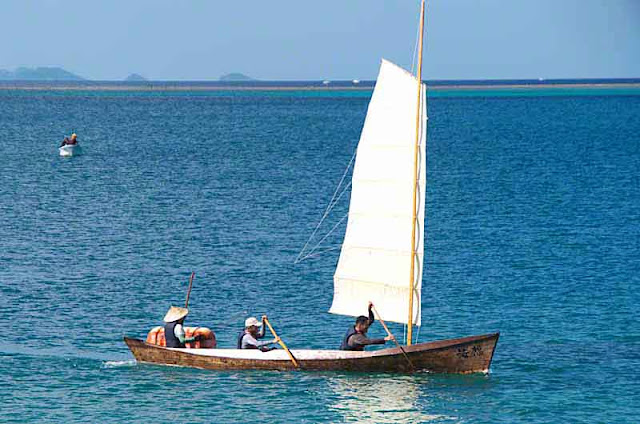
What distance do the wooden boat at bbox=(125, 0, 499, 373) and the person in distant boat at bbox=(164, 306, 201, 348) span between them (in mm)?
388

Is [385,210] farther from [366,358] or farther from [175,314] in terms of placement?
[175,314]

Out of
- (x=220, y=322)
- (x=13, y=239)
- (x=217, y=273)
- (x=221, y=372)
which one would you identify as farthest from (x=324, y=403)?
(x=13, y=239)

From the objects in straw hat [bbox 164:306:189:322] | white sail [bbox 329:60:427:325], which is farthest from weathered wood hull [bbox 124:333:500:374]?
white sail [bbox 329:60:427:325]

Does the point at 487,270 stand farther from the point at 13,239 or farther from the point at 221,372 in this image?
the point at 13,239

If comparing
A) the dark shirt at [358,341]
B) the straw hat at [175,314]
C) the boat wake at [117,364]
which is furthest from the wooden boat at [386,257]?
the straw hat at [175,314]

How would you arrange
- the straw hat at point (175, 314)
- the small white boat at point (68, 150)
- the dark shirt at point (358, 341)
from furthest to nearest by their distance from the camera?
the small white boat at point (68, 150) < the straw hat at point (175, 314) < the dark shirt at point (358, 341)

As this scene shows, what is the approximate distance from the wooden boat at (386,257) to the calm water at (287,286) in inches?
19.9

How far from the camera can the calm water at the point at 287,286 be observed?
32344 millimetres

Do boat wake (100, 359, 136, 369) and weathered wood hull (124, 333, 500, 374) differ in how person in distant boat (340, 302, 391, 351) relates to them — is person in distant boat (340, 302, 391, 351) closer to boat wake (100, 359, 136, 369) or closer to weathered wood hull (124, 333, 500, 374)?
weathered wood hull (124, 333, 500, 374)

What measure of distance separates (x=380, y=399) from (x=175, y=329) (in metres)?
6.87

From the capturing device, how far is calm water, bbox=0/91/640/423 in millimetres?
32344

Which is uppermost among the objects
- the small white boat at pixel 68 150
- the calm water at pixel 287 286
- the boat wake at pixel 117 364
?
the small white boat at pixel 68 150

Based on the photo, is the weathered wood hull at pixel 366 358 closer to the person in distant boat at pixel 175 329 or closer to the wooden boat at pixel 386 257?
the wooden boat at pixel 386 257

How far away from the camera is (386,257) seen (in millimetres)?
35312
